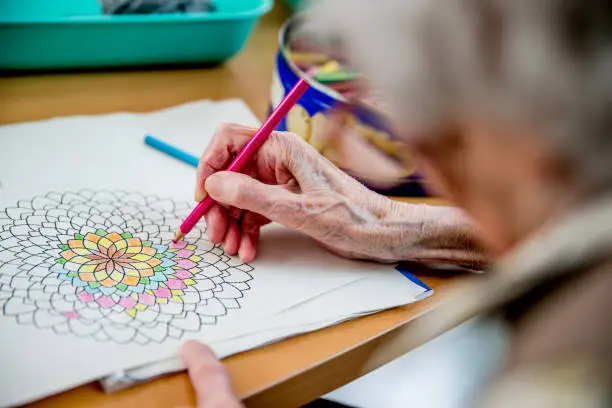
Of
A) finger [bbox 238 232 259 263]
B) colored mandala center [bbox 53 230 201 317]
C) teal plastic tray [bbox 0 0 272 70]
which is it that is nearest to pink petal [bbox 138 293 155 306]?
colored mandala center [bbox 53 230 201 317]

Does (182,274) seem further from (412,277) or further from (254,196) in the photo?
(412,277)

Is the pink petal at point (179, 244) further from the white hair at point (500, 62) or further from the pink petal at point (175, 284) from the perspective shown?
the white hair at point (500, 62)

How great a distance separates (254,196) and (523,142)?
31 cm

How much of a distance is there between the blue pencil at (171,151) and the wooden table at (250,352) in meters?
0.10

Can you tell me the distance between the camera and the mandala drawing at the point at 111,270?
0.50 meters

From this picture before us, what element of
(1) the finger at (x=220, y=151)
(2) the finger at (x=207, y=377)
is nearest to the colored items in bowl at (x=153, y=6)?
(1) the finger at (x=220, y=151)

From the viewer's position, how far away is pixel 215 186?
1.93ft

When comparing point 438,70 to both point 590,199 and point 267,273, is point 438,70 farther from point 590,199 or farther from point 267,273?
point 267,273

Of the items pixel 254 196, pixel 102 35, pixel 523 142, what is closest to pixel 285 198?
pixel 254 196

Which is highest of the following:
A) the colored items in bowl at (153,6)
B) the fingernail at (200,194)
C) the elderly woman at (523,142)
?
the elderly woman at (523,142)

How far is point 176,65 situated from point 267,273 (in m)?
0.47

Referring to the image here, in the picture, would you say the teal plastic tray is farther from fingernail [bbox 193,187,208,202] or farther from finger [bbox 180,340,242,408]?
finger [bbox 180,340,242,408]

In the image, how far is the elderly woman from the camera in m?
0.28

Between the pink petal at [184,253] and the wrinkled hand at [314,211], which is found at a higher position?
the wrinkled hand at [314,211]
